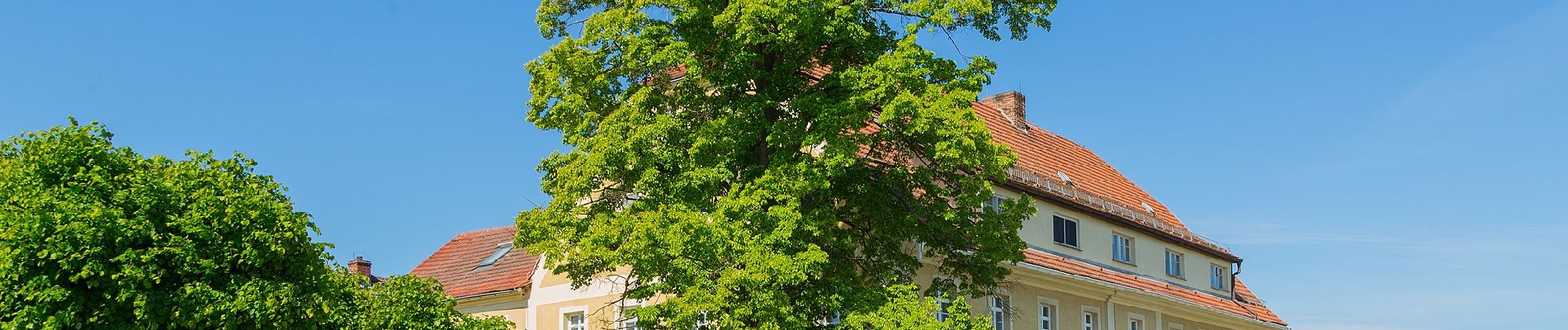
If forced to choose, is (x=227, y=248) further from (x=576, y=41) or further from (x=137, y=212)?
(x=576, y=41)

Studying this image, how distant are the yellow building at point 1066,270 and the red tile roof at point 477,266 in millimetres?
57

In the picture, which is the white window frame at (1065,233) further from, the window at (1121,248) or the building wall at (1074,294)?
the window at (1121,248)

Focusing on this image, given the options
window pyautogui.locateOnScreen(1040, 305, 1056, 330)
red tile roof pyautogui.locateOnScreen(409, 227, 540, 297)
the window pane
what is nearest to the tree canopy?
red tile roof pyautogui.locateOnScreen(409, 227, 540, 297)

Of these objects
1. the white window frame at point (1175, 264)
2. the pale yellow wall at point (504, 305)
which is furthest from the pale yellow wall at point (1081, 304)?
the pale yellow wall at point (504, 305)

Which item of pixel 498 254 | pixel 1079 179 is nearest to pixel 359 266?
pixel 498 254

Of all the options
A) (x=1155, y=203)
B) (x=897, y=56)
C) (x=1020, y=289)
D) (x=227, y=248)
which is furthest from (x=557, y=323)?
(x=1155, y=203)

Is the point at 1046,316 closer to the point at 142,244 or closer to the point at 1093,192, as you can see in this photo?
the point at 1093,192

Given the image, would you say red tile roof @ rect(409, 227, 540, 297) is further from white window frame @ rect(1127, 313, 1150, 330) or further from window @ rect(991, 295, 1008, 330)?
white window frame @ rect(1127, 313, 1150, 330)

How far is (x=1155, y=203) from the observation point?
164ft

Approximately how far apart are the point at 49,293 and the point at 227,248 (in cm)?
242

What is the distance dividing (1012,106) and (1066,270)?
8350 mm

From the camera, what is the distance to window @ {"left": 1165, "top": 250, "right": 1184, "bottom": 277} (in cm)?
4691

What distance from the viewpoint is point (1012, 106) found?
47.8m

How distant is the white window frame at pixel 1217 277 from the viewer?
1944 inches
